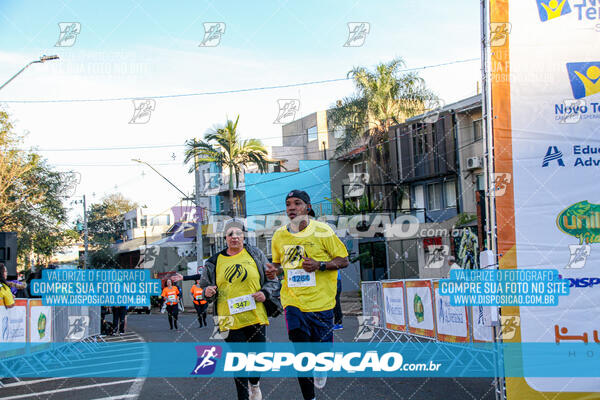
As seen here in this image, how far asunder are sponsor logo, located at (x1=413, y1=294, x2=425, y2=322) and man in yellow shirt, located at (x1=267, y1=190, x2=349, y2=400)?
4.18 metres

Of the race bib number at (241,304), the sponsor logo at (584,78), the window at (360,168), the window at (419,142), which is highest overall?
the window at (419,142)

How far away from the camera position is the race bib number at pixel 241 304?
6.62 meters

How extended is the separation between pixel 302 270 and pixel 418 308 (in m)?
4.60

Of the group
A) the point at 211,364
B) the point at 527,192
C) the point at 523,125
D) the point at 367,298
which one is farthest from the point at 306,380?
the point at 367,298

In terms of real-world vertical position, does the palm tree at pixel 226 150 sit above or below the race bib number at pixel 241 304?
above

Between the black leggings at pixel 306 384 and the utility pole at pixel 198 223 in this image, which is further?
the utility pole at pixel 198 223

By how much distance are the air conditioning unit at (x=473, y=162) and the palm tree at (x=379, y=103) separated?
4485 mm

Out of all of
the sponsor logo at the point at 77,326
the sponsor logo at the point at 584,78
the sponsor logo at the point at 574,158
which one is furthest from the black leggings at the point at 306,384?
the sponsor logo at the point at 77,326

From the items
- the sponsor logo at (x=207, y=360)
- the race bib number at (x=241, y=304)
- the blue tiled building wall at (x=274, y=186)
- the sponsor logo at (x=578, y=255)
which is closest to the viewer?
the sponsor logo at (x=578, y=255)

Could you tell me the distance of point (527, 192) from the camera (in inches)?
229

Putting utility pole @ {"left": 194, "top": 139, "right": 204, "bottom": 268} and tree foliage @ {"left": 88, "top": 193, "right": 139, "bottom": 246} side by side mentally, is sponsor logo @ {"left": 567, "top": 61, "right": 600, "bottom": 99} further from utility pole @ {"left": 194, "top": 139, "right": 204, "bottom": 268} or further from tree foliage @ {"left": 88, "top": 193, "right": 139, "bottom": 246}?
tree foliage @ {"left": 88, "top": 193, "right": 139, "bottom": 246}

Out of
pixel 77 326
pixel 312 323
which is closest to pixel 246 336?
pixel 312 323

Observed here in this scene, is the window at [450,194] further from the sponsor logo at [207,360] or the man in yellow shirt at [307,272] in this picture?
the man in yellow shirt at [307,272]

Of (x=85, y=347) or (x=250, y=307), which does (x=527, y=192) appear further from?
(x=85, y=347)
